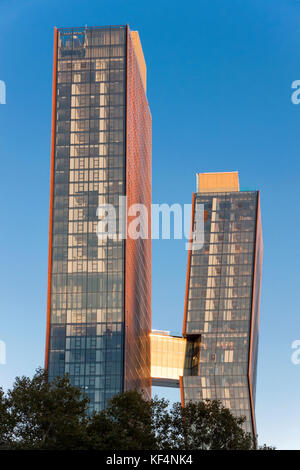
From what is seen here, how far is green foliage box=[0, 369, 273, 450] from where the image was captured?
314 ft

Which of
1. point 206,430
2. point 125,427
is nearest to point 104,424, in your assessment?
point 125,427

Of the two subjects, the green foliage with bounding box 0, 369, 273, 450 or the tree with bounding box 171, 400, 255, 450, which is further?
the tree with bounding box 171, 400, 255, 450

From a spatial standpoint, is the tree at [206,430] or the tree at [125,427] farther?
the tree at [206,430]

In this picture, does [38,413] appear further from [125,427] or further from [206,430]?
[206,430]

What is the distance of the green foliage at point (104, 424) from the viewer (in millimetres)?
95562

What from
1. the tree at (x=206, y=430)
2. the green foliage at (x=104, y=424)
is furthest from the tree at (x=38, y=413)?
the tree at (x=206, y=430)

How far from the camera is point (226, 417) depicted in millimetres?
107562

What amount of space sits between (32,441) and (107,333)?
9590 cm

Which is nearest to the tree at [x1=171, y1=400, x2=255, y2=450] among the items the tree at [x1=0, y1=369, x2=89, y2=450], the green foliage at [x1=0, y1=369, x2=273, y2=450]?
the green foliage at [x1=0, y1=369, x2=273, y2=450]

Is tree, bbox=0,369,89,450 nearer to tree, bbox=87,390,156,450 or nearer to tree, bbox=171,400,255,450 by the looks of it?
tree, bbox=87,390,156,450

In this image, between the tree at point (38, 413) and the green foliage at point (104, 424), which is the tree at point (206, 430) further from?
the tree at point (38, 413)

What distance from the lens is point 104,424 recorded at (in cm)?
9962

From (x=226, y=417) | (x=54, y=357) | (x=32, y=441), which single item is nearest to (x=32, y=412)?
(x=32, y=441)
